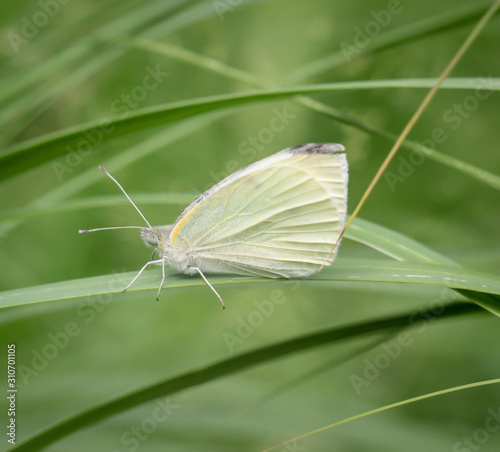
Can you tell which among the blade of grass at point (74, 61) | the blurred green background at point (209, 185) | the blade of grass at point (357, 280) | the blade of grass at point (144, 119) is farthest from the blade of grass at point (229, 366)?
the blade of grass at point (74, 61)

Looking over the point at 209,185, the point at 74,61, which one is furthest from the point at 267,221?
the point at 209,185

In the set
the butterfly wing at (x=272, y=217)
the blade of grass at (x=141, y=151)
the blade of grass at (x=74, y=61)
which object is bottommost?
the butterfly wing at (x=272, y=217)

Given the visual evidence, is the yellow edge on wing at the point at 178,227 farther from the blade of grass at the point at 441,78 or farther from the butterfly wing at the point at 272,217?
the blade of grass at the point at 441,78

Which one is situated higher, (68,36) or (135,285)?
(68,36)

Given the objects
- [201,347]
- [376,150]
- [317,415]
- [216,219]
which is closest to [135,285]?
[216,219]

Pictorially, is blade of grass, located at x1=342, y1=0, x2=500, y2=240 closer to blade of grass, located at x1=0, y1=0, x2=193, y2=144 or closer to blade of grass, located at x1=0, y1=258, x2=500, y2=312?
blade of grass, located at x1=0, y1=258, x2=500, y2=312

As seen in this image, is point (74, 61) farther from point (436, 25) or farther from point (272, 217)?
point (436, 25)

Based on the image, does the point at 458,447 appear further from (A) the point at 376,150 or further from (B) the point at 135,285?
(A) the point at 376,150
